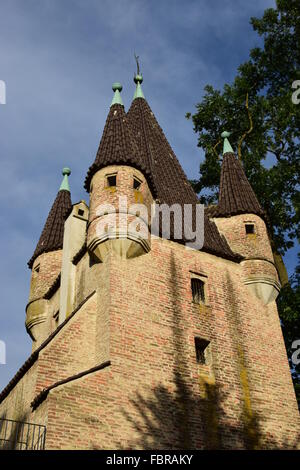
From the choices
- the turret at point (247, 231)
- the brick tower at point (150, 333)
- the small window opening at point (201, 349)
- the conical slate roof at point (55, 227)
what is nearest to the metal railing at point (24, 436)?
the brick tower at point (150, 333)

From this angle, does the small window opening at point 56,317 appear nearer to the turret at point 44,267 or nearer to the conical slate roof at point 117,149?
the turret at point 44,267

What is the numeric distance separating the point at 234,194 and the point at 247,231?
5.16 feet

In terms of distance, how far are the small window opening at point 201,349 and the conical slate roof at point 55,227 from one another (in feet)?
22.5

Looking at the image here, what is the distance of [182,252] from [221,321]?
6.95ft

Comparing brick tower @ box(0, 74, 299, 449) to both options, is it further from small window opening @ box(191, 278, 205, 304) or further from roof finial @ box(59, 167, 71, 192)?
roof finial @ box(59, 167, 71, 192)

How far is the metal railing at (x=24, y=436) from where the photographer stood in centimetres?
1101

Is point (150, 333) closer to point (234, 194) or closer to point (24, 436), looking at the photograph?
point (24, 436)

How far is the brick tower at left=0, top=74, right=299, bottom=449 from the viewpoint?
11.8 m

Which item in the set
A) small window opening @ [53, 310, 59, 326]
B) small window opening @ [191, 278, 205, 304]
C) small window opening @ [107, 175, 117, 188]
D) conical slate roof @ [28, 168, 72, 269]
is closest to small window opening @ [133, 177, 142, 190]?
small window opening @ [107, 175, 117, 188]


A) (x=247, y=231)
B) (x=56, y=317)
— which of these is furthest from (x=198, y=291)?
(x=56, y=317)

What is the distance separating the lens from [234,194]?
60.2ft

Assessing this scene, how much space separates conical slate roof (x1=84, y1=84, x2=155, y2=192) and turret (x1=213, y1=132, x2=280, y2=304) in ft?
9.17

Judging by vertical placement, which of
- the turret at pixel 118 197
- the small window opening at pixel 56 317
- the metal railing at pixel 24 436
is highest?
the turret at pixel 118 197
